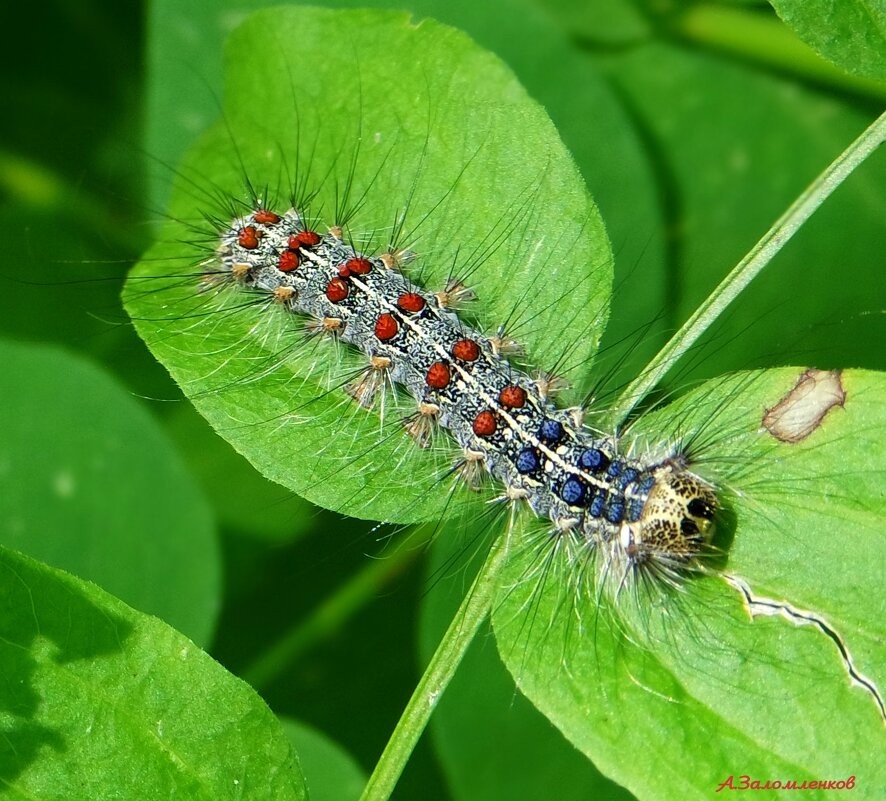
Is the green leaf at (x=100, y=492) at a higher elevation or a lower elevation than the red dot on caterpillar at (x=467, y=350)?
lower

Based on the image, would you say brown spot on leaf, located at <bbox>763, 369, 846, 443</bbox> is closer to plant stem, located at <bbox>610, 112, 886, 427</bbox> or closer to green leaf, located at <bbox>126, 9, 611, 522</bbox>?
plant stem, located at <bbox>610, 112, 886, 427</bbox>

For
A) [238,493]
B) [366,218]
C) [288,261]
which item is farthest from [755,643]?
[238,493]

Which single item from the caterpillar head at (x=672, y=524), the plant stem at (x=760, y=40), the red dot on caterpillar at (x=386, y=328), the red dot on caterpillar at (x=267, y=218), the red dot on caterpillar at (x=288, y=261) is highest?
the plant stem at (x=760, y=40)

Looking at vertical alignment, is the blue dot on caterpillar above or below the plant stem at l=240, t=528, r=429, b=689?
above

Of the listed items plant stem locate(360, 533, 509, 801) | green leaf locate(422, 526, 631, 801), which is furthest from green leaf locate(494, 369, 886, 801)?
green leaf locate(422, 526, 631, 801)

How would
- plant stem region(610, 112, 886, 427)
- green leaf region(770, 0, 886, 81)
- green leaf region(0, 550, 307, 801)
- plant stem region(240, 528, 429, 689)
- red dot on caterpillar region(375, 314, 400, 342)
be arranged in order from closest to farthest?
green leaf region(0, 550, 307, 801), plant stem region(610, 112, 886, 427), green leaf region(770, 0, 886, 81), red dot on caterpillar region(375, 314, 400, 342), plant stem region(240, 528, 429, 689)

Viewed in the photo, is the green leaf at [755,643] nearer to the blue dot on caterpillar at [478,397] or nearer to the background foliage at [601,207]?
the blue dot on caterpillar at [478,397]

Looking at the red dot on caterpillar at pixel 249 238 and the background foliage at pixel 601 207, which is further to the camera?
the background foliage at pixel 601 207

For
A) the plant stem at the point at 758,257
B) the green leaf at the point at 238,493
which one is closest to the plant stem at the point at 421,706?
the plant stem at the point at 758,257
